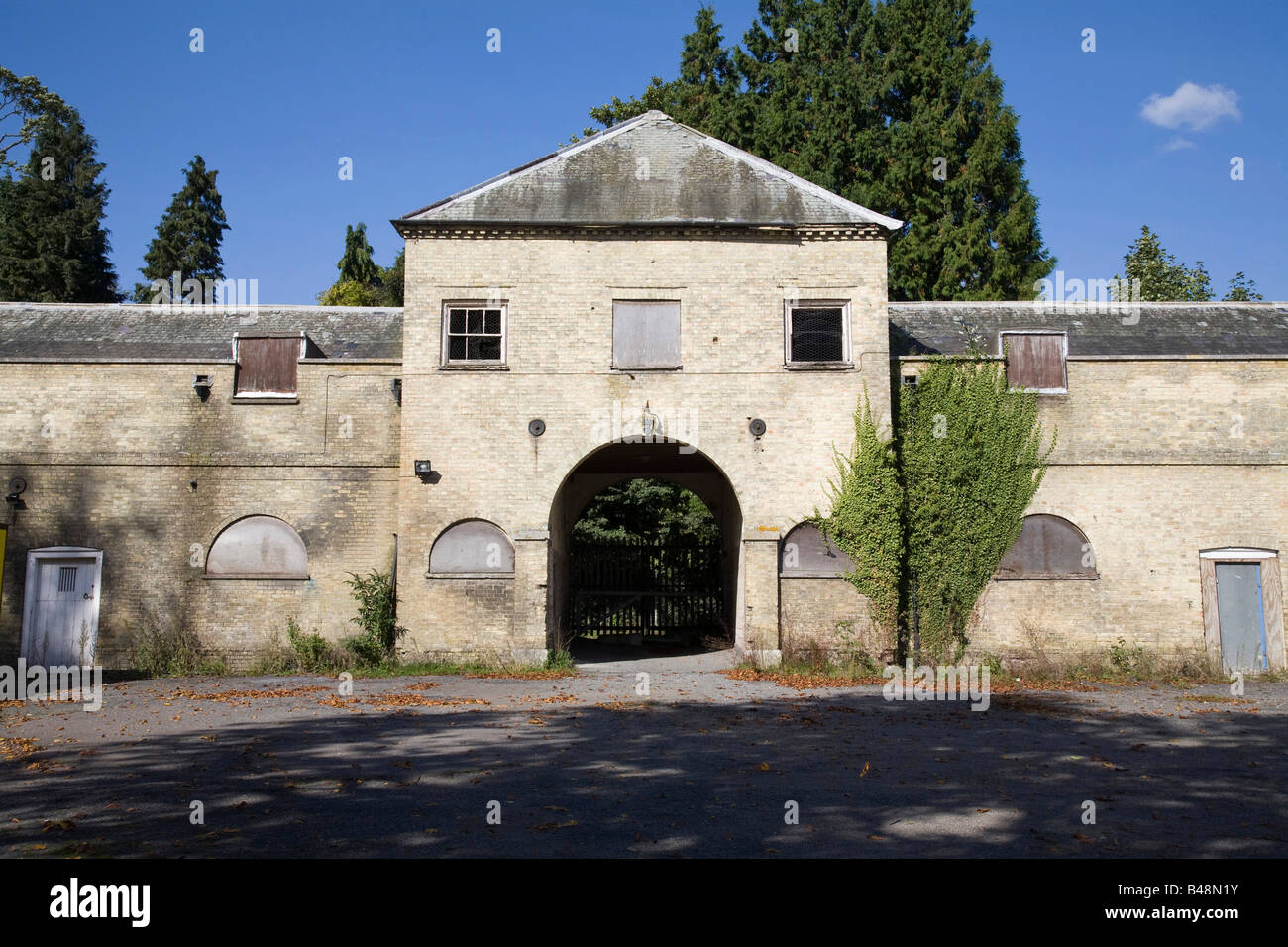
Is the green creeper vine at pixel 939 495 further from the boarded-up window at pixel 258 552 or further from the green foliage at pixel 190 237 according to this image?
the green foliage at pixel 190 237

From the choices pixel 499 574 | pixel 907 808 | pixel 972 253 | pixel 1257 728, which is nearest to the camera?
pixel 907 808

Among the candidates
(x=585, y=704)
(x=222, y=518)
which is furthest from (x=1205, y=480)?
(x=222, y=518)

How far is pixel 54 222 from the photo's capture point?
35875mm

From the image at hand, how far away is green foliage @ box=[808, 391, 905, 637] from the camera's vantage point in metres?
16.2

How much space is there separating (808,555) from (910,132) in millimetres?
20381

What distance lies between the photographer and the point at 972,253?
30.6 metres

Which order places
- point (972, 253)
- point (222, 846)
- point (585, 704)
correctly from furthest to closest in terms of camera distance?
1. point (972, 253)
2. point (585, 704)
3. point (222, 846)

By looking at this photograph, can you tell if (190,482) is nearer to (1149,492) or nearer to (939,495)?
(939,495)

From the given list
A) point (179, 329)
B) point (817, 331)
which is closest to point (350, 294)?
point (179, 329)

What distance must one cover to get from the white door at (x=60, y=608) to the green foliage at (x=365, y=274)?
27.0m

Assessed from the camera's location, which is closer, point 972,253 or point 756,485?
point 756,485
